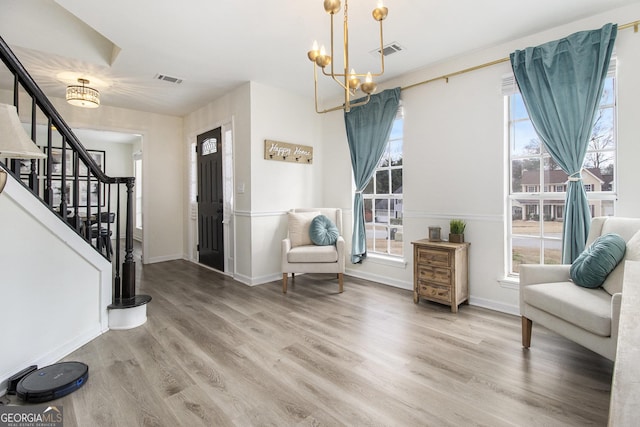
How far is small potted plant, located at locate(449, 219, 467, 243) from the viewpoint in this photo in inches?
128

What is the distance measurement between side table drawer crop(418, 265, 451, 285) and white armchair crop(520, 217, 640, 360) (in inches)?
31.1

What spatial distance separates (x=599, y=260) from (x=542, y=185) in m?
1.07

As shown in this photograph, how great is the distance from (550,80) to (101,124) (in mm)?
5608

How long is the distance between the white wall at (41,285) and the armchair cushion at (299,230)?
2027 mm

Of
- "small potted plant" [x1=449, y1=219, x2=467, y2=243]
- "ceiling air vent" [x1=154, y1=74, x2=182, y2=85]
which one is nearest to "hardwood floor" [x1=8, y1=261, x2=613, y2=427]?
"small potted plant" [x1=449, y1=219, x2=467, y2=243]

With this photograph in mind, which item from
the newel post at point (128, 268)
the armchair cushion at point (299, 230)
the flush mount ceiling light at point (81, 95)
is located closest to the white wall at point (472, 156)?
the armchair cushion at point (299, 230)

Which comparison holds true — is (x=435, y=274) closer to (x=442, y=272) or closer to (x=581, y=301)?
(x=442, y=272)

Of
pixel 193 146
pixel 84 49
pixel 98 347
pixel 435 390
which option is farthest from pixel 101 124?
pixel 435 390

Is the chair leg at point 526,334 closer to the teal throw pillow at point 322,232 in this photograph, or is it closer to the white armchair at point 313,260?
the white armchair at point 313,260

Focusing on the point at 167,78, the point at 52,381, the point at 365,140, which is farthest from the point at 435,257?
the point at 167,78

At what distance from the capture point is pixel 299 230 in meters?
4.06

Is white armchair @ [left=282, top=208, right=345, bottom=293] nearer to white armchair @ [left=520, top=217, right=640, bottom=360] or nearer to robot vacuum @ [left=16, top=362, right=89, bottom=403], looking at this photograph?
white armchair @ [left=520, top=217, right=640, bottom=360]

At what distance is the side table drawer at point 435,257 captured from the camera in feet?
10.2

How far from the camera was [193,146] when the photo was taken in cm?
539
